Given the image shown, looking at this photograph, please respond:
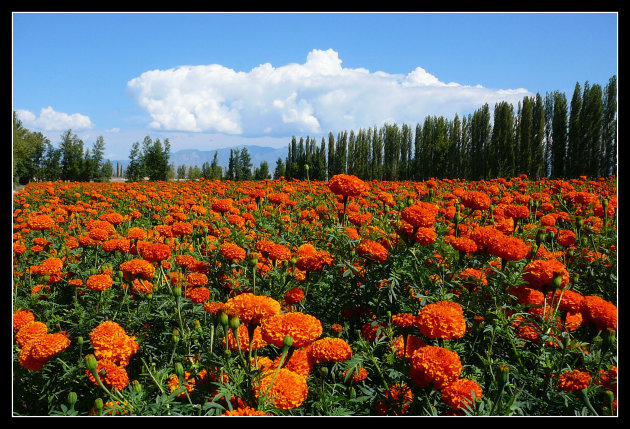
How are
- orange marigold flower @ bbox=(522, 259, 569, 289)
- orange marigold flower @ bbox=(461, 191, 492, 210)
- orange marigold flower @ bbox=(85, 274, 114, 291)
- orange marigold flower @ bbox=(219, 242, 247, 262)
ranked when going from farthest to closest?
orange marigold flower @ bbox=(461, 191, 492, 210) < orange marigold flower @ bbox=(219, 242, 247, 262) < orange marigold flower @ bbox=(85, 274, 114, 291) < orange marigold flower @ bbox=(522, 259, 569, 289)

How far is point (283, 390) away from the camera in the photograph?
3.44 ft

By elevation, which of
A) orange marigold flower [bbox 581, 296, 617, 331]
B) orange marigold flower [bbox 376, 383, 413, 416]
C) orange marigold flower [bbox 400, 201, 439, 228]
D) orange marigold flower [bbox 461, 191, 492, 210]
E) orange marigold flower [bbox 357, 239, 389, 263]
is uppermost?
orange marigold flower [bbox 461, 191, 492, 210]

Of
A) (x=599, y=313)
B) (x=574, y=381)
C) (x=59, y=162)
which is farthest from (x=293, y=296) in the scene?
(x=59, y=162)

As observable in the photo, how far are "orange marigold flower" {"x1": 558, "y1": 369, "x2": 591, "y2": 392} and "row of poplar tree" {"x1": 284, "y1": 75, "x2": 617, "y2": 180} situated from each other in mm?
16405

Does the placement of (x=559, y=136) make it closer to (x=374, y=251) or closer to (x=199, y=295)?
(x=374, y=251)

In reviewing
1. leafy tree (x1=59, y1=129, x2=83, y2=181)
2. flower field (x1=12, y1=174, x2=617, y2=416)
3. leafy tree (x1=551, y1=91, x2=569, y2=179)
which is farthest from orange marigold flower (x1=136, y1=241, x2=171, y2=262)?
leafy tree (x1=59, y1=129, x2=83, y2=181)

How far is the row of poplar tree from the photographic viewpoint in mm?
20781

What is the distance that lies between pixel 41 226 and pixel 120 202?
3.83 metres

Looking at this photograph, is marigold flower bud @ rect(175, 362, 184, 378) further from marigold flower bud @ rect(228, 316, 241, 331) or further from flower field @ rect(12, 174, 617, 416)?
marigold flower bud @ rect(228, 316, 241, 331)

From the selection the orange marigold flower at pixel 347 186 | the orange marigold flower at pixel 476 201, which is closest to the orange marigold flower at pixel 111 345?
the orange marigold flower at pixel 347 186

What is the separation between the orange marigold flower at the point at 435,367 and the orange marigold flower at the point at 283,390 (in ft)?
1.13

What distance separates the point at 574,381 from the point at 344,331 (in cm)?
80
